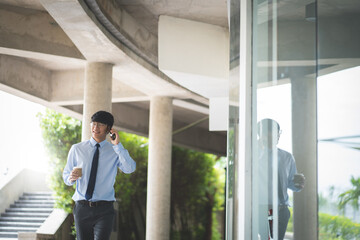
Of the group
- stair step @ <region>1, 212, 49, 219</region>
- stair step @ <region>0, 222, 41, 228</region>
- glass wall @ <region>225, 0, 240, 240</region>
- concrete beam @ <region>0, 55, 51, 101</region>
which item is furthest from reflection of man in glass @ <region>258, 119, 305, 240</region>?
stair step @ <region>1, 212, 49, 219</region>

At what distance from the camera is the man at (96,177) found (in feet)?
16.9

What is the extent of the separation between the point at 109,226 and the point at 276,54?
2.54m

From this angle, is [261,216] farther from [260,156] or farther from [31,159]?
[31,159]

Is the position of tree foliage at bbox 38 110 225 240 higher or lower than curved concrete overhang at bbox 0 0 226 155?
lower

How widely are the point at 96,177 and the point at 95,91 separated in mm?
6960

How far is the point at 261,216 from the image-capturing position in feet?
13.4

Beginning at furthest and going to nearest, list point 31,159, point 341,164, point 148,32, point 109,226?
point 31,159 → point 148,32 → point 109,226 → point 341,164

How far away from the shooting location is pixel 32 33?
11.6 m

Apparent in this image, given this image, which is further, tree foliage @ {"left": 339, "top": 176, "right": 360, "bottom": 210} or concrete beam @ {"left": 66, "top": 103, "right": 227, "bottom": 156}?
concrete beam @ {"left": 66, "top": 103, "right": 227, "bottom": 156}

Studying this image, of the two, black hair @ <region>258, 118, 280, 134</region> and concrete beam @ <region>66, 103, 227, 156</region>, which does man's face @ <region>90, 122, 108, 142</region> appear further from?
concrete beam @ <region>66, 103, 227, 156</region>

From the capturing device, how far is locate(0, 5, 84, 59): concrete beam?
11266mm

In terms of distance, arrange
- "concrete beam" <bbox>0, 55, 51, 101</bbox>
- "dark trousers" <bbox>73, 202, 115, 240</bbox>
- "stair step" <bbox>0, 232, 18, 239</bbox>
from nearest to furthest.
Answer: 1. "dark trousers" <bbox>73, 202, 115, 240</bbox>
2. "concrete beam" <bbox>0, 55, 51, 101</bbox>
3. "stair step" <bbox>0, 232, 18, 239</bbox>

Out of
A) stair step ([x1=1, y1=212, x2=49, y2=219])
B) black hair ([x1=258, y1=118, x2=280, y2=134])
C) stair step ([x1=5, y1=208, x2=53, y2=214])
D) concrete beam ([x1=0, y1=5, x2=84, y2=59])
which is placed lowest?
stair step ([x1=1, y1=212, x2=49, y2=219])

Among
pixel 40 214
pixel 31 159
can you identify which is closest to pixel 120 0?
pixel 40 214
